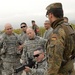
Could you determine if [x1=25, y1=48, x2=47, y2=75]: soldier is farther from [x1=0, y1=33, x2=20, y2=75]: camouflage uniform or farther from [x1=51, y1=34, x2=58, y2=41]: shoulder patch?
[x1=0, y1=33, x2=20, y2=75]: camouflage uniform

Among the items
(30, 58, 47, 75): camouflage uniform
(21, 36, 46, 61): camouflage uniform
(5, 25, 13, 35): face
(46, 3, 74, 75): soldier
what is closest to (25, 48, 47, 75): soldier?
(30, 58, 47, 75): camouflage uniform

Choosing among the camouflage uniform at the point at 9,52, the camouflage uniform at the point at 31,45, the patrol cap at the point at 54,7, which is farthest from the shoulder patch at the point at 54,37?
the camouflage uniform at the point at 9,52

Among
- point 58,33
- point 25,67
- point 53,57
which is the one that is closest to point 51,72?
point 53,57

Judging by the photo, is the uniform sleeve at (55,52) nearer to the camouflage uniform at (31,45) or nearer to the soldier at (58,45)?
the soldier at (58,45)

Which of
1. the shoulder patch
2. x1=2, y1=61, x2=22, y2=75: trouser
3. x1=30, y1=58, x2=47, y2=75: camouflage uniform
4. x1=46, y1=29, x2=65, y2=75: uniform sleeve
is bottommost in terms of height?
x1=2, y1=61, x2=22, y2=75: trouser

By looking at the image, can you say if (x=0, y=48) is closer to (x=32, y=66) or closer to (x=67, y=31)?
(x=32, y=66)

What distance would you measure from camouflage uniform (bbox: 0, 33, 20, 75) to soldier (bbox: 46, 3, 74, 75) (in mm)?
4602

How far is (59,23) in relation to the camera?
451 centimetres

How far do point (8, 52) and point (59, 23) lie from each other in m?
4.79

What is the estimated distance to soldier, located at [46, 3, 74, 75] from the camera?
433 centimetres

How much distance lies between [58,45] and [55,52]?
0.33 ft

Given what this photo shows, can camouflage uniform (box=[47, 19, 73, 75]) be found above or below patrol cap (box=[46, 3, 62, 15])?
below

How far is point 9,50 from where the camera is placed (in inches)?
358

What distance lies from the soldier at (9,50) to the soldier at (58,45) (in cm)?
458
